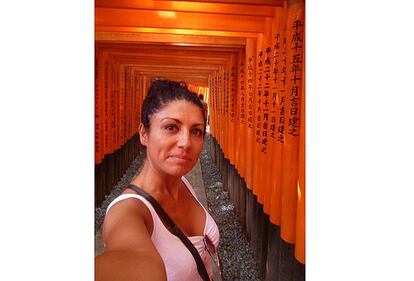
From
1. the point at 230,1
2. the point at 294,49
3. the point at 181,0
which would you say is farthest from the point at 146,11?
the point at 294,49

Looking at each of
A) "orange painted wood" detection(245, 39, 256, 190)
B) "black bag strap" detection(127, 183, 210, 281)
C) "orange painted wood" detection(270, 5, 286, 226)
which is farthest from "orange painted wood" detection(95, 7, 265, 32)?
"black bag strap" detection(127, 183, 210, 281)

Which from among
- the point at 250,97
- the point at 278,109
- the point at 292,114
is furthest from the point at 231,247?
the point at 292,114

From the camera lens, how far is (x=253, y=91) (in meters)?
3.99

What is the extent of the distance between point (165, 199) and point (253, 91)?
287cm

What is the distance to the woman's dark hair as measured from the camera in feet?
4.06

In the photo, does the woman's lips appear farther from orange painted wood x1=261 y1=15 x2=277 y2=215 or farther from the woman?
orange painted wood x1=261 y1=15 x2=277 y2=215

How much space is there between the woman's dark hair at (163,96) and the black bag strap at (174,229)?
24cm

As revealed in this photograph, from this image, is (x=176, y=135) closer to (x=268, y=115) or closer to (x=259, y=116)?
(x=268, y=115)

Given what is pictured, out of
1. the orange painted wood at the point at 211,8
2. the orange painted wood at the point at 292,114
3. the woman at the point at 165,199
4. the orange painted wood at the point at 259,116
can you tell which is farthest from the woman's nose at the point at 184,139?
the orange painted wood at the point at 259,116

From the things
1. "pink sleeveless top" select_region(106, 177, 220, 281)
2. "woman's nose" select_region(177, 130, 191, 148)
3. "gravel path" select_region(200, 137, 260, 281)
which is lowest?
"gravel path" select_region(200, 137, 260, 281)

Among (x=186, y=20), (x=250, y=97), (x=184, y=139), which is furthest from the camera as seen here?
(x=250, y=97)
